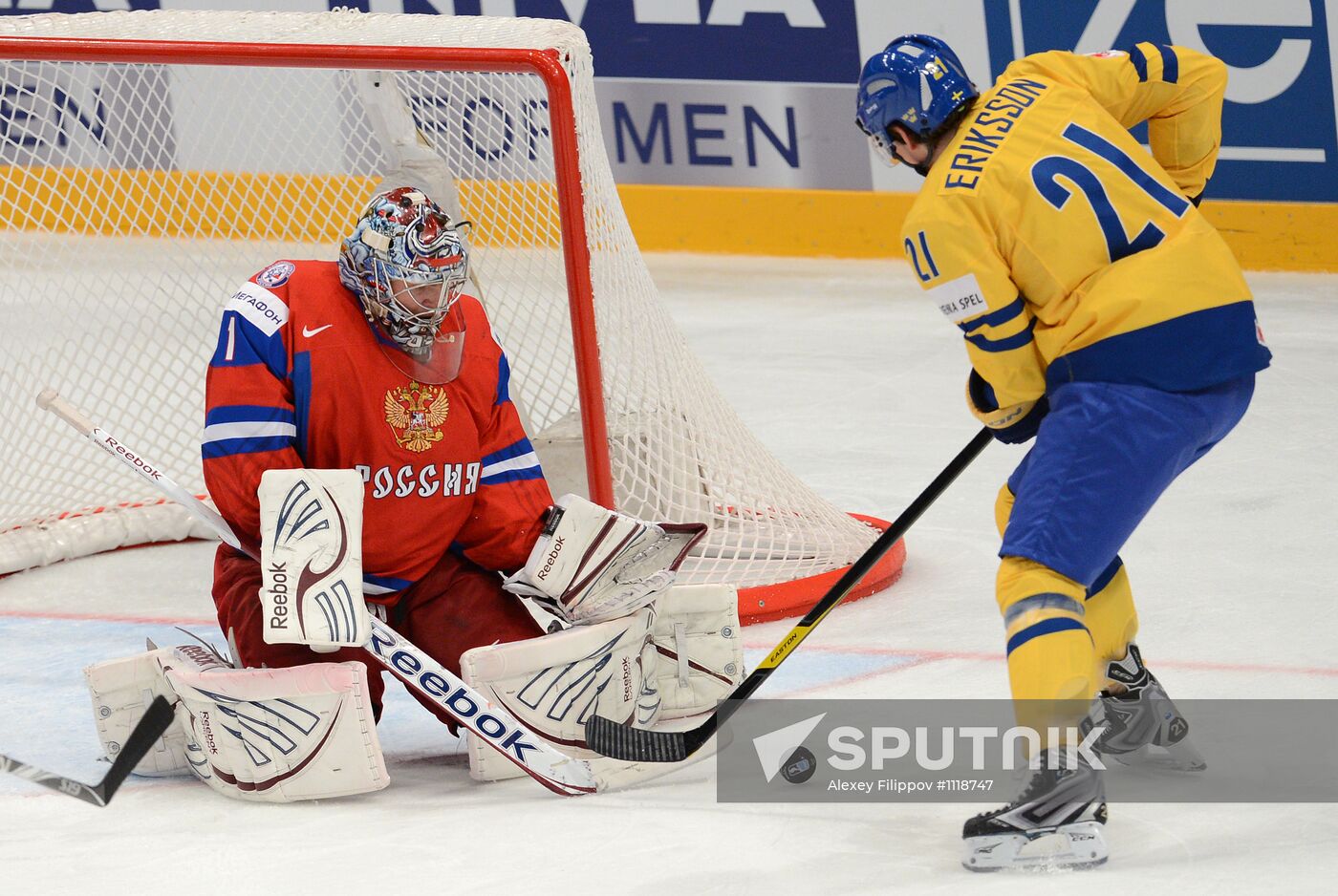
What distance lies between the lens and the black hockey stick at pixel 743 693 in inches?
112

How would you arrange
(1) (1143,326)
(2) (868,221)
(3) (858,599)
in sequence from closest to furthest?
(1) (1143,326)
(3) (858,599)
(2) (868,221)

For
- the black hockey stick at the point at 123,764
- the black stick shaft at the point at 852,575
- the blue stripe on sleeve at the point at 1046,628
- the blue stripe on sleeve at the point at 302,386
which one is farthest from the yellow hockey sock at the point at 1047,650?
the black hockey stick at the point at 123,764

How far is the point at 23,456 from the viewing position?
4.50m

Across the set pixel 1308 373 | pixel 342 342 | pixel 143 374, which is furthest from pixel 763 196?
pixel 342 342

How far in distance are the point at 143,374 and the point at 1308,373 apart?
3.27 metres

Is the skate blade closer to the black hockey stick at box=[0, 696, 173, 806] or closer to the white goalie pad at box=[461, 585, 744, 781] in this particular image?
the white goalie pad at box=[461, 585, 744, 781]

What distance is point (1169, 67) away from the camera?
288 centimetres

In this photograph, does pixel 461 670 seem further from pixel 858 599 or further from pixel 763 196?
pixel 763 196

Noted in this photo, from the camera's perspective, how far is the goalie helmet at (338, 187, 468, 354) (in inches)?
112

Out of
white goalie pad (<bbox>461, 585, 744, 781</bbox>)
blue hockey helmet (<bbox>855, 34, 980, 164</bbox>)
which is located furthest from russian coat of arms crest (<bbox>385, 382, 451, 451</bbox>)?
blue hockey helmet (<bbox>855, 34, 980, 164</bbox>)

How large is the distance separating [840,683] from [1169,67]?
1.25 meters

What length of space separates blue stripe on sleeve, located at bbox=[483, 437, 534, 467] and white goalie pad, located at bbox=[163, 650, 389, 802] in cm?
47

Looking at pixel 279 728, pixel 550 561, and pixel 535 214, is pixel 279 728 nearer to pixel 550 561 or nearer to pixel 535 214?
pixel 550 561

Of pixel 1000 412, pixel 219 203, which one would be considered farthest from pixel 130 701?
pixel 219 203
